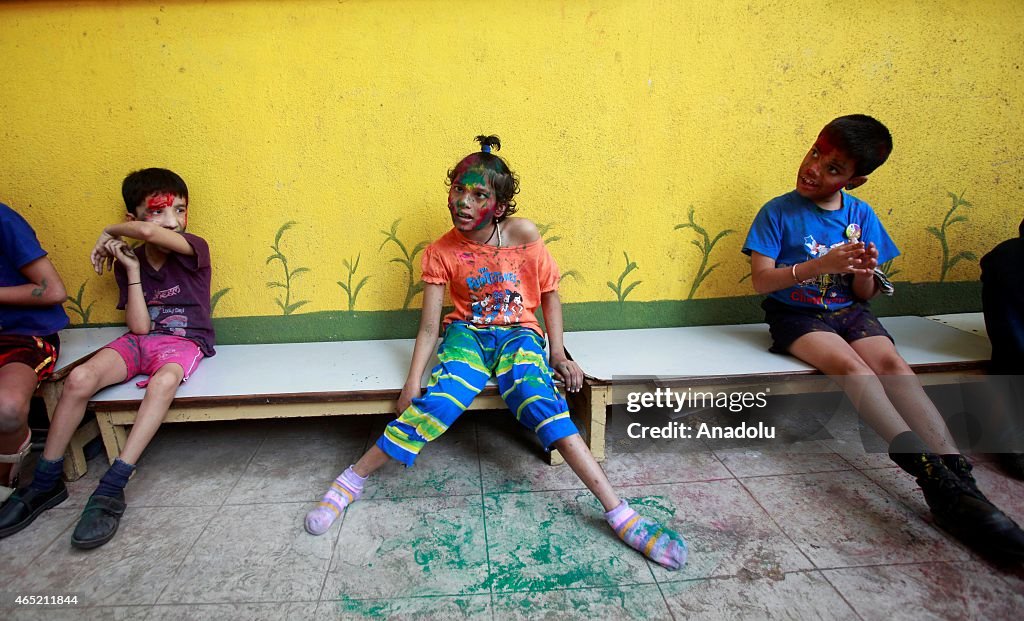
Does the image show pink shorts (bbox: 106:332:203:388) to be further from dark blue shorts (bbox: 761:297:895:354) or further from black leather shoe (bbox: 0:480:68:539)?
dark blue shorts (bbox: 761:297:895:354)

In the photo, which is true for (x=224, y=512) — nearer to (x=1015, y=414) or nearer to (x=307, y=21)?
(x=307, y=21)

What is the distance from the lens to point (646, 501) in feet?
6.26

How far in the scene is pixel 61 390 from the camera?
203 cm

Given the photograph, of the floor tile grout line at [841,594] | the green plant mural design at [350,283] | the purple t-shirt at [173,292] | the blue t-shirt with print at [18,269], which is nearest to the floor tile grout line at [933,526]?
the floor tile grout line at [841,594]

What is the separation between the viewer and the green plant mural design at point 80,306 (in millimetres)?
2445

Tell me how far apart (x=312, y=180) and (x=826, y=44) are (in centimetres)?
226

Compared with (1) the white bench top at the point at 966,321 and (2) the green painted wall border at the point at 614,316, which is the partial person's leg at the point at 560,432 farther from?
(1) the white bench top at the point at 966,321

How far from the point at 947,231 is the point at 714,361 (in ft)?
4.69

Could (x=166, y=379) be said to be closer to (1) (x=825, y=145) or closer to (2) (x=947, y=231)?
(1) (x=825, y=145)

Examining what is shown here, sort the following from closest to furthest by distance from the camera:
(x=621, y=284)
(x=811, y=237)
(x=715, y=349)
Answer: (x=811, y=237), (x=715, y=349), (x=621, y=284)

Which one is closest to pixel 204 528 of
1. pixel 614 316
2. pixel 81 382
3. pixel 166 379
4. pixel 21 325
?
pixel 166 379

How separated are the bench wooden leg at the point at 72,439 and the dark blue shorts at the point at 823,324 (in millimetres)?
2669

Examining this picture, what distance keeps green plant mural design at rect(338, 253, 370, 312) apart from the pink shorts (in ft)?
2.07

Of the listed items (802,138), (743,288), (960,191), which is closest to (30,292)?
(743,288)
